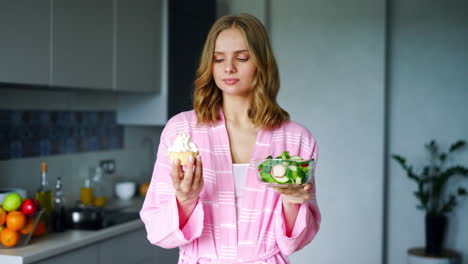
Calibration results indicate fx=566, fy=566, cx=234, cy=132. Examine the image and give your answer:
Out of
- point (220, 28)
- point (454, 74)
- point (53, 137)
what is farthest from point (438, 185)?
point (220, 28)

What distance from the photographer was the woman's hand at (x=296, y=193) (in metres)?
1.41

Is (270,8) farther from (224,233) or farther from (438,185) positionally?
(224,233)

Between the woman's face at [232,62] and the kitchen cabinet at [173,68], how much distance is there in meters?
2.14

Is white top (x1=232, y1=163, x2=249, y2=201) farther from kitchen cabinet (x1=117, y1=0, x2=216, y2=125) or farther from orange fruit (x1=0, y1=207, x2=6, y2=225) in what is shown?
kitchen cabinet (x1=117, y1=0, x2=216, y2=125)

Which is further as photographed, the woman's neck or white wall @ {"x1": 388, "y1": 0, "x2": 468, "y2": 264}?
white wall @ {"x1": 388, "y1": 0, "x2": 468, "y2": 264}

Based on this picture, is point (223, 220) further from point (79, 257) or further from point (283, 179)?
point (79, 257)

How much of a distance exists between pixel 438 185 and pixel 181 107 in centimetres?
188

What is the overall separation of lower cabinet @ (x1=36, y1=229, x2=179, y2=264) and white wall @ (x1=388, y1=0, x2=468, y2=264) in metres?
1.82

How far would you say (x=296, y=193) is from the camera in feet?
4.67

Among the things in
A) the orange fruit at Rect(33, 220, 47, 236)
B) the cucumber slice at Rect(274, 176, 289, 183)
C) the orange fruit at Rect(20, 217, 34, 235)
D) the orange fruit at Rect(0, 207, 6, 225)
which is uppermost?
the cucumber slice at Rect(274, 176, 289, 183)

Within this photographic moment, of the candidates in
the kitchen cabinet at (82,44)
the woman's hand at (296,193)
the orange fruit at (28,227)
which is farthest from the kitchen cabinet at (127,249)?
the woman's hand at (296,193)

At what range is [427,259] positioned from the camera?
3.85 metres

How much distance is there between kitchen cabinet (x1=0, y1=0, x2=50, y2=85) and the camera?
7.80ft

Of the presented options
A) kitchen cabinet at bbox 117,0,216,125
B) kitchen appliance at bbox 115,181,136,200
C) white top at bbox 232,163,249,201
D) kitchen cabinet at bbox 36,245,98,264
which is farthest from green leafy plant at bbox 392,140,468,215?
white top at bbox 232,163,249,201
